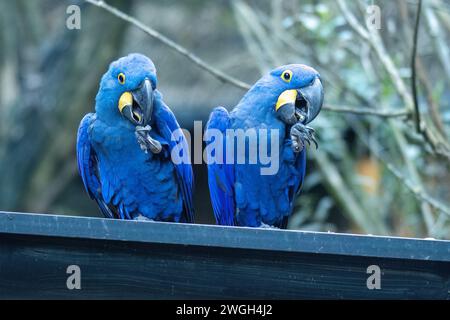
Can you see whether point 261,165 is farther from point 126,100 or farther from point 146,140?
point 126,100

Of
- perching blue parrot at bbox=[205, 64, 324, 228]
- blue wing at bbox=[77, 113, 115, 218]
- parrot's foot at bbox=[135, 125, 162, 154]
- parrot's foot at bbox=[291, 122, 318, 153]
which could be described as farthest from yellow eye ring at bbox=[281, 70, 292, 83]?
blue wing at bbox=[77, 113, 115, 218]

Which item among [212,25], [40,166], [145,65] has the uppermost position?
[212,25]

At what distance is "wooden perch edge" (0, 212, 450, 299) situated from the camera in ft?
7.75

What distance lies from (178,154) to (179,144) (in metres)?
0.04

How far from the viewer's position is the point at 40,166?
7137mm

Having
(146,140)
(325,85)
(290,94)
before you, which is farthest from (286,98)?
(325,85)

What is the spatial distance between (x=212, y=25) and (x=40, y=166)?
4.14 m

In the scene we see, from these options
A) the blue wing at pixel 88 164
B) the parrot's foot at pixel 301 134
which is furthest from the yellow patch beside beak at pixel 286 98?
the blue wing at pixel 88 164

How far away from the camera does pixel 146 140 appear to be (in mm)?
3307

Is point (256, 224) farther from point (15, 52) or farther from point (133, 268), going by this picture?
point (15, 52)

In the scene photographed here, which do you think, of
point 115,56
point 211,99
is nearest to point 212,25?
point 211,99

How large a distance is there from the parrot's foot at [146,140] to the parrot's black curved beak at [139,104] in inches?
1.2

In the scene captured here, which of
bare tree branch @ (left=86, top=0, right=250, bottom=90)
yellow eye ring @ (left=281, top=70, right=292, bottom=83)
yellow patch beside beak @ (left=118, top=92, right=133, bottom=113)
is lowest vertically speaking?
yellow patch beside beak @ (left=118, top=92, right=133, bottom=113)

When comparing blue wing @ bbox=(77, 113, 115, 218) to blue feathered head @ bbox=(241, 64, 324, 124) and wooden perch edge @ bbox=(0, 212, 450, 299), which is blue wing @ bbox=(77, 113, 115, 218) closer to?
blue feathered head @ bbox=(241, 64, 324, 124)
